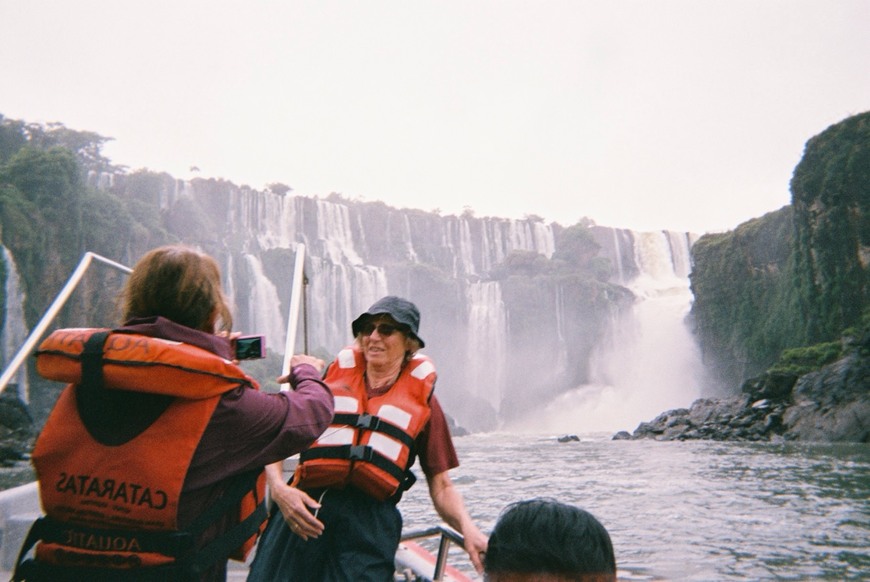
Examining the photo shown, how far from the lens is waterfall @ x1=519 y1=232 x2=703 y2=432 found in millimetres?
45000

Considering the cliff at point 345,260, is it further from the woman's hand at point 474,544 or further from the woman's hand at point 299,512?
the woman's hand at point 474,544

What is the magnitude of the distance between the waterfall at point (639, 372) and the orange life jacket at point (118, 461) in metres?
43.0

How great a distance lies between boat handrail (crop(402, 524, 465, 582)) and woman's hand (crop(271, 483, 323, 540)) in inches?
15.3

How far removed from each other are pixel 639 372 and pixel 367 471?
4713 cm

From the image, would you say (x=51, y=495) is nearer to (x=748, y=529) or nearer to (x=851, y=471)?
(x=748, y=529)

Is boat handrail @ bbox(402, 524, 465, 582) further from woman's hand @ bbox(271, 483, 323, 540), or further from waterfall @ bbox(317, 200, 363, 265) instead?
waterfall @ bbox(317, 200, 363, 265)

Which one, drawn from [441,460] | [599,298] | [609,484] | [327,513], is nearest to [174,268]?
[327,513]

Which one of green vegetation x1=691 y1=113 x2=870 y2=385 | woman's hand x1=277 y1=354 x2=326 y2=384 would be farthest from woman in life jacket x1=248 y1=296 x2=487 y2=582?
green vegetation x1=691 y1=113 x2=870 y2=385

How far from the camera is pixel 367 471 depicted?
1.97 m

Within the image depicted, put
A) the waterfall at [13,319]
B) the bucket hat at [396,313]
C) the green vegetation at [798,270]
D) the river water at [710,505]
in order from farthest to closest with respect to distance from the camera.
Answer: the green vegetation at [798,270]
the waterfall at [13,319]
the river water at [710,505]
the bucket hat at [396,313]

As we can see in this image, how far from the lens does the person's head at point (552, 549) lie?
927 mm

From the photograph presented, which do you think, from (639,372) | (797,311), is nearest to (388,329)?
(797,311)

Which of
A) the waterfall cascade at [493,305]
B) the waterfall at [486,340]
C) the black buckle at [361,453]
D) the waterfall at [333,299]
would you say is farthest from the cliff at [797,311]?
the black buckle at [361,453]

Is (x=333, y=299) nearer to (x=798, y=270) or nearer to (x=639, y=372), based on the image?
(x=639, y=372)
